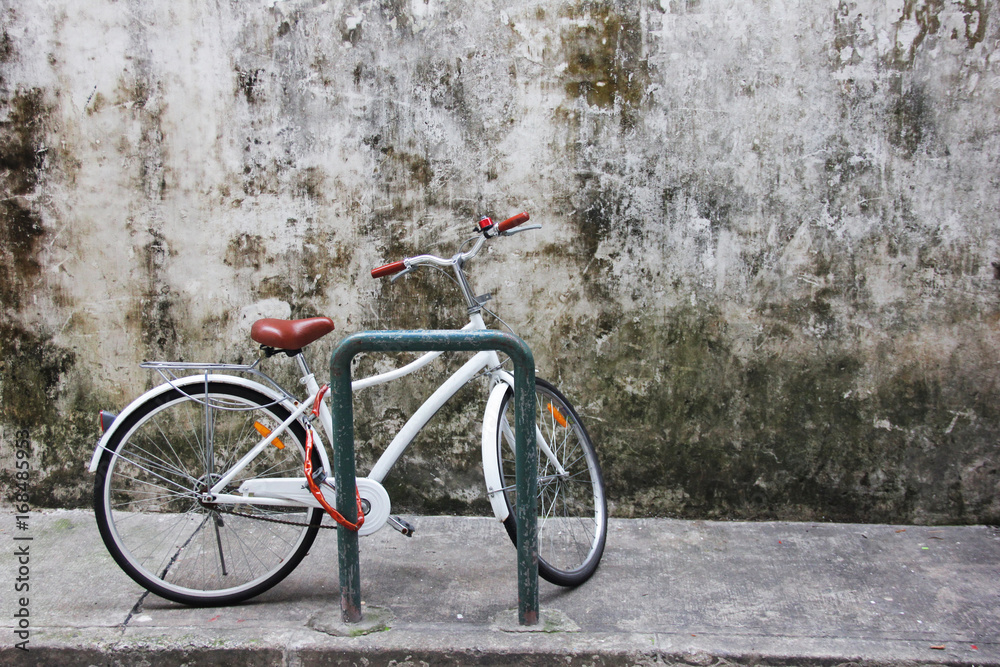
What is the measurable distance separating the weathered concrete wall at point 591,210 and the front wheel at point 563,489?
236mm

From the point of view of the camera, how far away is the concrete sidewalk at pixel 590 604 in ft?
8.05

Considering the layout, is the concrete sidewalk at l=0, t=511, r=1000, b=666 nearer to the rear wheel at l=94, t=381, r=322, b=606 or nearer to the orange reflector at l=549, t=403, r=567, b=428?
the rear wheel at l=94, t=381, r=322, b=606

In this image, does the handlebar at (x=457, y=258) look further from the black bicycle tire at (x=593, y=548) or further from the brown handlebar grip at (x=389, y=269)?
the black bicycle tire at (x=593, y=548)

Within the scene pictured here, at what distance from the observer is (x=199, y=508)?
285 cm

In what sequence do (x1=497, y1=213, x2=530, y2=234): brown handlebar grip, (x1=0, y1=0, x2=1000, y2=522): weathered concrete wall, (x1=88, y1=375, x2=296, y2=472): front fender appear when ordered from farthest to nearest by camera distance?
(x1=0, y1=0, x2=1000, y2=522): weathered concrete wall, (x1=497, y1=213, x2=530, y2=234): brown handlebar grip, (x1=88, y1=375, x2=296, y2=472): front fender

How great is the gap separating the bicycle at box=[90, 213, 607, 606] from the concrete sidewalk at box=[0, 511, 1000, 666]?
144 millimetres

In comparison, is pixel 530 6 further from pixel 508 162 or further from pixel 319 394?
pixel 319 394

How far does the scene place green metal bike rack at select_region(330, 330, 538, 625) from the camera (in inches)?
94.1

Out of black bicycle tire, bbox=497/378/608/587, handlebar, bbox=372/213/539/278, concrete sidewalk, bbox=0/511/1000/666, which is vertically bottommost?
concrete sidewalk, bbox=0/511/1000/666

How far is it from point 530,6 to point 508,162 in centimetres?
72

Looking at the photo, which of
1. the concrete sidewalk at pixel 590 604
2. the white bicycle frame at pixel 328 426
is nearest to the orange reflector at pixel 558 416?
the white bicycle frame at pixel 328 426

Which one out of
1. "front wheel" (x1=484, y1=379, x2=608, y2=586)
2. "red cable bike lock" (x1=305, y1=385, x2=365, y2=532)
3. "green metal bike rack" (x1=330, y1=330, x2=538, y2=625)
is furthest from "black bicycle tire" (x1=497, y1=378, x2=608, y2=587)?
"red cable bike lock" (x1=305, y1=385, x2=365, y2=532)

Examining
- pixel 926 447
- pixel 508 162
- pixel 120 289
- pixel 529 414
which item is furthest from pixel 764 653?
pixel 120 289

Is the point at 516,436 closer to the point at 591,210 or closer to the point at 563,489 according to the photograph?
the point at 563,489
